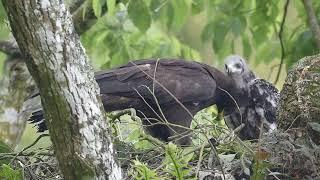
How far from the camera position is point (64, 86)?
3277 mm

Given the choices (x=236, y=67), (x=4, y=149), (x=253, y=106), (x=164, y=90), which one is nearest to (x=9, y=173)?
(x=4, y=149)

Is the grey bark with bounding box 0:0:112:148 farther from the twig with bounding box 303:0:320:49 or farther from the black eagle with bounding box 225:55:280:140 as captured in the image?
the twig with bounding box 303:0:320:49

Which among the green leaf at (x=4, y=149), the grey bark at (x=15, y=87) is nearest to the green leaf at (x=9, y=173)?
the green leaf at (x=4, y=149)

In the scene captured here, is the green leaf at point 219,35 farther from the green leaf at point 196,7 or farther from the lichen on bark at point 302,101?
the lichen on bark at point 302,101

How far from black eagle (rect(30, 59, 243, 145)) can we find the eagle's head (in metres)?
0.21

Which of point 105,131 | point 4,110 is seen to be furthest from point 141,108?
point 105,131

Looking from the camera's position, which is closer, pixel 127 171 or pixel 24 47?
pixel 24 47

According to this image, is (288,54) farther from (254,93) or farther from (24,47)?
(24,47)

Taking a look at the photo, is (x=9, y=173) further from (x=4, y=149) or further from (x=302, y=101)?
(x=302, y=101)

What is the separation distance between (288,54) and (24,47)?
13.5 ft

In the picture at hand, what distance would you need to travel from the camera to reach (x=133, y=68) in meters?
5.35

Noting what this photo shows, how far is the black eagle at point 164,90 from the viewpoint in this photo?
5230 millimetres

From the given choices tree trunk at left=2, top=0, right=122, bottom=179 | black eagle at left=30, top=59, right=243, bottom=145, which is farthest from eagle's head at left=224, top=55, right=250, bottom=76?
tree trunk at left=2, top=0, right=122, bottom=179

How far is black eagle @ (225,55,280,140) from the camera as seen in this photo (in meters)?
5.54
